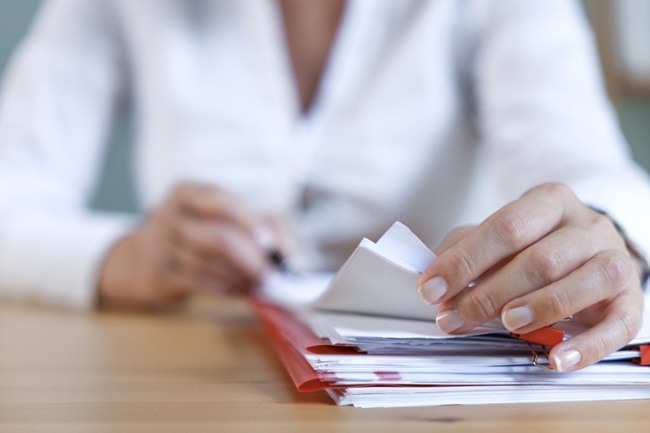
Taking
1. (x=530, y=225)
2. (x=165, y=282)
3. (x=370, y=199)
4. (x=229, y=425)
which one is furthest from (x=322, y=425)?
(x=370, y=199)

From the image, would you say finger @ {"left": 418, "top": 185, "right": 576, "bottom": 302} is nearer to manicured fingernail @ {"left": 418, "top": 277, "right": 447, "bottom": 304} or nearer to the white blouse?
manicured fingernail @ {"left": 418, "top": 277, "right": 447, "bottom": 304}

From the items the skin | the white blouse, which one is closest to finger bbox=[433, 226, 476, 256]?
the skin

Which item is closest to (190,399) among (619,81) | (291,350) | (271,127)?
(291,350)

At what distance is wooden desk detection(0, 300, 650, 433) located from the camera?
321 millimetres

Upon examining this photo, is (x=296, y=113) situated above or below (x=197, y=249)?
above

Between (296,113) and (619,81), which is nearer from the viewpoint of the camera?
(296,113)

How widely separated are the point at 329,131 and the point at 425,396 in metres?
0.67

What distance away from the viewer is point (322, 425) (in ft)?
1.05

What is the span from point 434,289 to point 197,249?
43cm

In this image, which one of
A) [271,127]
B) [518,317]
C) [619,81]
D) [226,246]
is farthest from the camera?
[619,81]

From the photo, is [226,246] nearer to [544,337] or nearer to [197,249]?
[197,249]

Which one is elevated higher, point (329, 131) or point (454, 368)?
point (329, 131)

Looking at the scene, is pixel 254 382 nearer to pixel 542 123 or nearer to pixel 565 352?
pixel 565 352

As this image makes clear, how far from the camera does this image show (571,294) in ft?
1.15
